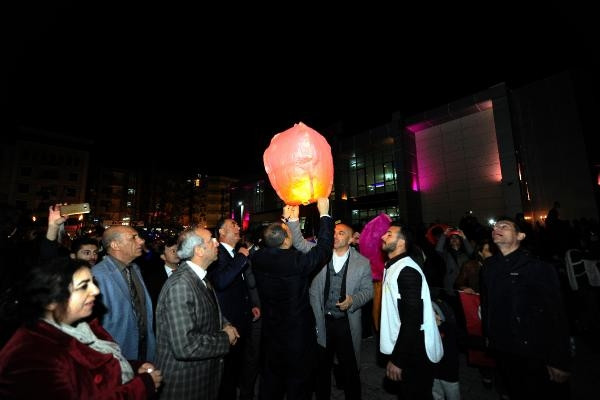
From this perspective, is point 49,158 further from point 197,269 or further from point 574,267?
point 574,267

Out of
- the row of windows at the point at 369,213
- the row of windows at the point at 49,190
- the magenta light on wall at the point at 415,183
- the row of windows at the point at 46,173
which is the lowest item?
the row of windows at the point at 369,213

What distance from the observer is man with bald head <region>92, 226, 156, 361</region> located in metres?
2.88

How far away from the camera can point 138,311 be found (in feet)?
10.5

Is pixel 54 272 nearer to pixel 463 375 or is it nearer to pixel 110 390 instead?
pixel 110 390

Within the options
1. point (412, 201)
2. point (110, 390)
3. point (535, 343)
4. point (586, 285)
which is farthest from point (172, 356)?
point (412, 201)

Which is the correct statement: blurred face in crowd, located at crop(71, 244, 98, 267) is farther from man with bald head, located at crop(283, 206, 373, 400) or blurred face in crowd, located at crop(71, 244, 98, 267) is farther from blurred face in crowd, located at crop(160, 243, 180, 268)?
man with bald head, located at crop(283, 206, 373, 400)

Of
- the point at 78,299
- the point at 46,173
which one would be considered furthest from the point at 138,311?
the point at 46,173

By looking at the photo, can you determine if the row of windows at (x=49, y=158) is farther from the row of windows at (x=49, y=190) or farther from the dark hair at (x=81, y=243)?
the dark hair at (x=81, y=243)

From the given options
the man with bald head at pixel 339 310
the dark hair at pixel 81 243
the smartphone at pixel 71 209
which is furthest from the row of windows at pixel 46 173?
the man with bald head at pixel 339 310

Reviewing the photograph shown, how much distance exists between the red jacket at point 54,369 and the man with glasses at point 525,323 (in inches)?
146

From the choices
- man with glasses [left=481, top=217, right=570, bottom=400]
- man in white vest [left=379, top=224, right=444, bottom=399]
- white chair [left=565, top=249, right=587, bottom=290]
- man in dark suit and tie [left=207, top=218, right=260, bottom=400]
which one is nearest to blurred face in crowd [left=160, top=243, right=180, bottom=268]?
man in dark suit and tie [left=207, top=218, right=260, bottom=400]

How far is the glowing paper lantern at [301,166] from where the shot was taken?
3229 millimetres

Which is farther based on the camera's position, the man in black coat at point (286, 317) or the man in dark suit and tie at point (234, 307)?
the man in dark suit and tie at point (234, 307)

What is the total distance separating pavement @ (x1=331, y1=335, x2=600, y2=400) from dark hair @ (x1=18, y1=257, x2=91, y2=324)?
13.1 feet
